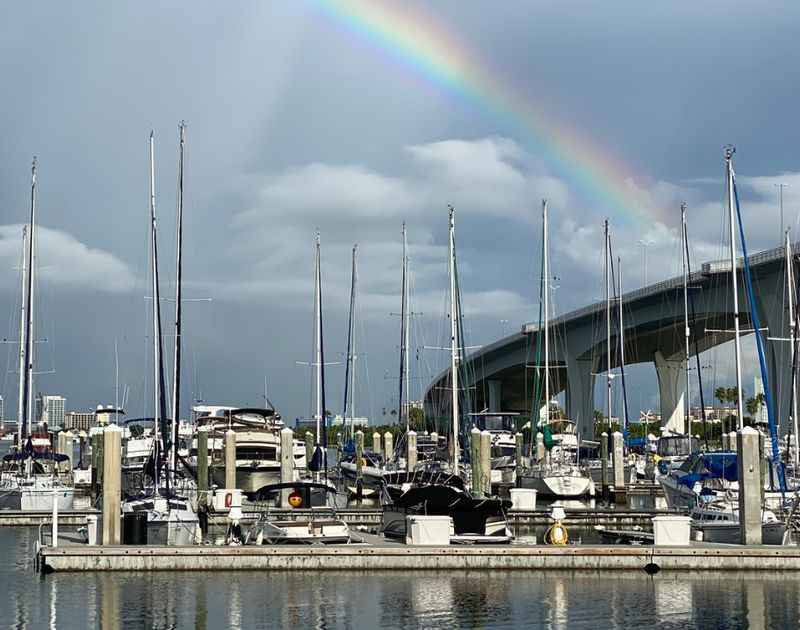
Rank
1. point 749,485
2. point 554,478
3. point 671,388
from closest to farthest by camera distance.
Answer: point 749,485 → point 554,478 → point 671,388

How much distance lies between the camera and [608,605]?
27016mm

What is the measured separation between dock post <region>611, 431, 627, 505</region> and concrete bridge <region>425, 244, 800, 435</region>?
28.6 ft

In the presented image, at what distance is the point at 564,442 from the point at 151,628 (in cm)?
5542

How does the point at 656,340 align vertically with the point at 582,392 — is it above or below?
above

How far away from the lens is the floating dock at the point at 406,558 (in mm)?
30703

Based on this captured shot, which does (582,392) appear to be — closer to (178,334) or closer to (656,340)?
(656,340)

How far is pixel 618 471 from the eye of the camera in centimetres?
6038

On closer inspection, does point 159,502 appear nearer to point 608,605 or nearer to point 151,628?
point 151,628

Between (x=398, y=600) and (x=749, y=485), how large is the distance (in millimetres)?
11098

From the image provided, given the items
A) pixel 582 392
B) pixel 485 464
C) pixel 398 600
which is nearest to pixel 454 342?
pixel 485 464

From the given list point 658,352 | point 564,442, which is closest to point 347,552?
point 564,442

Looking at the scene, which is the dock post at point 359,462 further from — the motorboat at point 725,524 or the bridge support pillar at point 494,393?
the bridge support pillar at point 494,393

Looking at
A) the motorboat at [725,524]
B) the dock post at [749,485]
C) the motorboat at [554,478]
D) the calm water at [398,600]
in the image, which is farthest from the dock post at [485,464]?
the calm water at [398,600]

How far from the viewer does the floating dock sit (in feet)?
101
